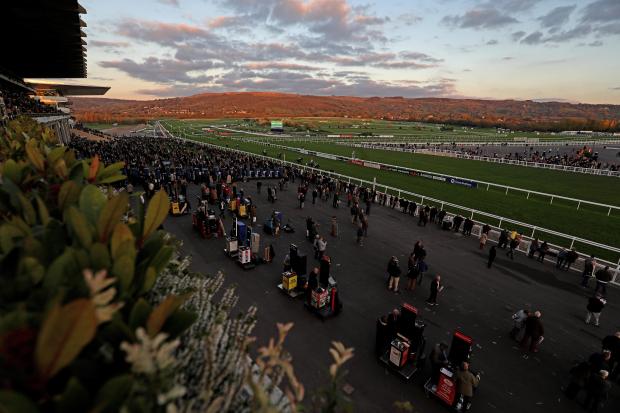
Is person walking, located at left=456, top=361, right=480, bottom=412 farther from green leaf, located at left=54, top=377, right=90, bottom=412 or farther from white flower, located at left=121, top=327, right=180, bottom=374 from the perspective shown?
green leaf, located at left=54, top=377, right=90, bottom=412

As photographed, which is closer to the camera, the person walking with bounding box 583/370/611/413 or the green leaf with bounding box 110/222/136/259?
the green leaf with bounding box 110/222/136/259

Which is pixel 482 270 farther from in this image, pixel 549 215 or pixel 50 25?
pixel 50 25

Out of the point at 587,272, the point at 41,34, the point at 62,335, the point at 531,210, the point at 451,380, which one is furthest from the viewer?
the point at 41,34

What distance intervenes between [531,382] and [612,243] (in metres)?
15.2

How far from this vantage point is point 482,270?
12836 mm

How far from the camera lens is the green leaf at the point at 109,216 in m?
2.08

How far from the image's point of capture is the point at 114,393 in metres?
1.33

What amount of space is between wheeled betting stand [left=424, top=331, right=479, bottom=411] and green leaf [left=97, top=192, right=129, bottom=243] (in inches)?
271

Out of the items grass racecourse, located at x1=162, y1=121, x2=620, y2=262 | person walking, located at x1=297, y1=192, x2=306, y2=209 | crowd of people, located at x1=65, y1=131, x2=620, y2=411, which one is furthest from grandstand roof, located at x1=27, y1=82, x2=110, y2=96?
person walking, located at x1=297, y1=192, x2=306, y2=209

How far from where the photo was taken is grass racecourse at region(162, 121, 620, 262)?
19.5 metres

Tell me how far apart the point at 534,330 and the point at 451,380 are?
11.1ft

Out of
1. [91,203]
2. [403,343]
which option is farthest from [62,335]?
[403,343]

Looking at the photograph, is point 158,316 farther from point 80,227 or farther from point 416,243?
point 416,243

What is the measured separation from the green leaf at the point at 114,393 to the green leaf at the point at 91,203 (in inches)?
54.1
